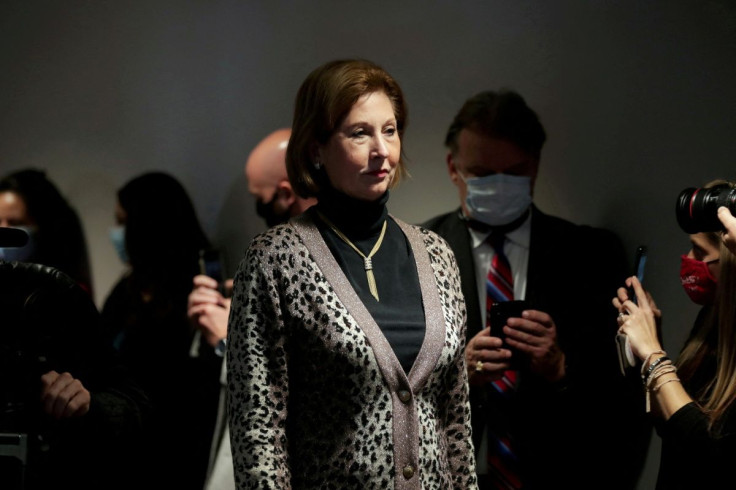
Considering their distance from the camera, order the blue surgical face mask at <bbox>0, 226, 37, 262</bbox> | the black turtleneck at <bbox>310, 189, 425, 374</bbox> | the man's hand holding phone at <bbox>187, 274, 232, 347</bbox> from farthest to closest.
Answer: the man's hand holding phone at <bbox>187, 274, 232, 347</bbox> → the blue surgical face mask at <bbox>0, 226, 37, 262</bbox> → the black turtleneck at <bbox>310, 189, 425, 374</bbox>

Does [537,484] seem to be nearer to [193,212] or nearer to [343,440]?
[343,440]

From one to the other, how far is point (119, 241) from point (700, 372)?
216 cm

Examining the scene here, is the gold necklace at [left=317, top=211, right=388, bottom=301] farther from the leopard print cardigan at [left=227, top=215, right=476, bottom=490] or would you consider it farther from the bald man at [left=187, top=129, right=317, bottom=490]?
the bald man at [left=187, top=129, right=317, bottom=490]

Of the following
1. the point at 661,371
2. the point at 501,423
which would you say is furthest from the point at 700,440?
the point at 501,423

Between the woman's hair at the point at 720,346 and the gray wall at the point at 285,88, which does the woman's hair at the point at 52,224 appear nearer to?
the gray wall at the point at 285,88

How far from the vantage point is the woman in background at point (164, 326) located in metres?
3.56

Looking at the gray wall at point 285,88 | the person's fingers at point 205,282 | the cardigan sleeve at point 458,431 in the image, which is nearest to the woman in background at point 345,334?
the cardigan sleeve at point 458,431

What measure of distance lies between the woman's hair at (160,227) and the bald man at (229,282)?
16cm

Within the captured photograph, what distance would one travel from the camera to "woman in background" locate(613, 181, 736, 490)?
8.38ft

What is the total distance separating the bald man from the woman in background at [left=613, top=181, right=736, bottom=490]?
1.22m

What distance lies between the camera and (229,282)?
3.47m

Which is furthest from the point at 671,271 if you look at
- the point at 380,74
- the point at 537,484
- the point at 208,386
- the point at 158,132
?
the point at 158,132

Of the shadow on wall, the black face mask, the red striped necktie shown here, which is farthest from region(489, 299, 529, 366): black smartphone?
the shadow on wall

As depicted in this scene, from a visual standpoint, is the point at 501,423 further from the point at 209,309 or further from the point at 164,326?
the point at 164,326
